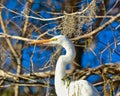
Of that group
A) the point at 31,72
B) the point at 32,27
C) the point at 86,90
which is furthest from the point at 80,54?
the point at 86,90

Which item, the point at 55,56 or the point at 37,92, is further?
the point at 37,92

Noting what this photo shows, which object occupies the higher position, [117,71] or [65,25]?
[65,25]

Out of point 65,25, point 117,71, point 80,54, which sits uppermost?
point 80,54

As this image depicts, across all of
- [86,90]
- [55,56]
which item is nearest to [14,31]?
Answer: [55,56]

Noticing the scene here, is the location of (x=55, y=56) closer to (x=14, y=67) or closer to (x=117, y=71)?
(x=117, y=71)

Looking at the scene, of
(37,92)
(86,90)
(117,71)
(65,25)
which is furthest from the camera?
(37,92)

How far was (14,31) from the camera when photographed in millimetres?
5367

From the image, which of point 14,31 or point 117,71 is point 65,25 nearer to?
point 117,71

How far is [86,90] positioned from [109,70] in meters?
0.59

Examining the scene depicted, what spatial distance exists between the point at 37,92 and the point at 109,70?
2128mm

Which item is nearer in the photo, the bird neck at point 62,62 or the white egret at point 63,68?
the white egret at point 63,68

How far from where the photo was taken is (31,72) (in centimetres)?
425

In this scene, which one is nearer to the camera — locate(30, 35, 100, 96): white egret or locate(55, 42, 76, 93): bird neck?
locate(30, 35, 100, 96): white egret

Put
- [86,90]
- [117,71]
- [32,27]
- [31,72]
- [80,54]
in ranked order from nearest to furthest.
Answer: [86,90]
[117,71]
[31,72]
[32,27]
[80,54]
